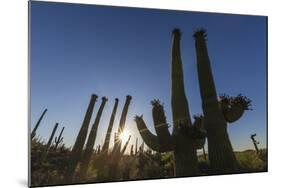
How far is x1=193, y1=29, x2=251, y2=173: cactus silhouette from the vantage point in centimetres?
411

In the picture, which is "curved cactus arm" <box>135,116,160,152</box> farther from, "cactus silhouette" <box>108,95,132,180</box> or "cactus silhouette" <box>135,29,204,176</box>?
"cactus silhouette" <box>108,95,132,180</box>

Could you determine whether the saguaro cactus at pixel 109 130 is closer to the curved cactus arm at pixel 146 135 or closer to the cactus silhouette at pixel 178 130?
the curved cactus arm at pixel 146 135

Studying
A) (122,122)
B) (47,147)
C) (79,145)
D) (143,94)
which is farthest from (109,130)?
(47,147)

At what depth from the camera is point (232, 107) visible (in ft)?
13.7

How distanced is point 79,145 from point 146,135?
1.86 ft

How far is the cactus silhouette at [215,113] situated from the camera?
4113mm

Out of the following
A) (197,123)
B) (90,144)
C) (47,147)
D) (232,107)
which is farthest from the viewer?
(232,107)

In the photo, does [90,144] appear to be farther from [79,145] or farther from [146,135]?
→ [146,135]

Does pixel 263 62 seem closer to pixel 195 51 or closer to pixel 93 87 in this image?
pixel 195 51

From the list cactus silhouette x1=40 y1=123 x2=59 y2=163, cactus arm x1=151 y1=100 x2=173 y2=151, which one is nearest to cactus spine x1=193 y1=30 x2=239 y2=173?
cactus arm x1=151 y1=100 x2=173 y2=151

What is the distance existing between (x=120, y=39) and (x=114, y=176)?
3.75ft

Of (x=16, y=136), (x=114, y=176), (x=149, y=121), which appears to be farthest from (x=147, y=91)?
(x=16, y=136)

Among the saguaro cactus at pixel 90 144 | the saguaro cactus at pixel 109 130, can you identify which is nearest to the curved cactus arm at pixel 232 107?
the saguaro cactus at pixel 109 130

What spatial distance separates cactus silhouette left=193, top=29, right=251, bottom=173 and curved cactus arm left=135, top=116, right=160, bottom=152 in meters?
0.50
